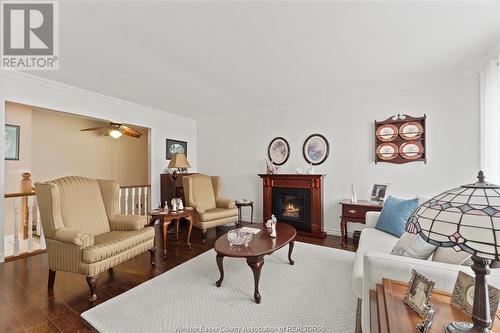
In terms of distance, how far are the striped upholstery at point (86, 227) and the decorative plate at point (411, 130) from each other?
156 inches

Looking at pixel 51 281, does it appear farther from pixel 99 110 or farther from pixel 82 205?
pixel 99 110

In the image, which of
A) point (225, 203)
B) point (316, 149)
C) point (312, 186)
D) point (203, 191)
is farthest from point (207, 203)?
point (316, 149)

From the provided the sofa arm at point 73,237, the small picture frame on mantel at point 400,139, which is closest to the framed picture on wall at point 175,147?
the sofa arm at point 73,237

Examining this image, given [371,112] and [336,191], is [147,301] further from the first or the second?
[371,112]

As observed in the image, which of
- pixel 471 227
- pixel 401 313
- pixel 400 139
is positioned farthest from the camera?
pixel 400 139

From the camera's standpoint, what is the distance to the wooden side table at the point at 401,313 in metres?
0.91

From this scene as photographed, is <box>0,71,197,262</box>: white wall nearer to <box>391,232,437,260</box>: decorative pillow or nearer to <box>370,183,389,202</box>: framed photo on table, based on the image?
<box>370,183,389,202</box>: framed photo on table

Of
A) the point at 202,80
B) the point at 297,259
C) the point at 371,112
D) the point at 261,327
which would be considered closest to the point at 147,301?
the point at 261,327

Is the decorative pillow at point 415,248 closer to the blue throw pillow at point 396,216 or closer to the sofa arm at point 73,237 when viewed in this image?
the blue throw pillow at point 396,216

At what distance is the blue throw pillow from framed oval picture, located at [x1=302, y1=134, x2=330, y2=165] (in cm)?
161

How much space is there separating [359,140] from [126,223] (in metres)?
3.81

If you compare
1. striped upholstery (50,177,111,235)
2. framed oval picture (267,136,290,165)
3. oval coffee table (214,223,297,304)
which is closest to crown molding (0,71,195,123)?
striped upholstery (50,177,111,235)

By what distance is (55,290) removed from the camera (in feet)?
7.45

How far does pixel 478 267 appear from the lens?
2.64 feet
